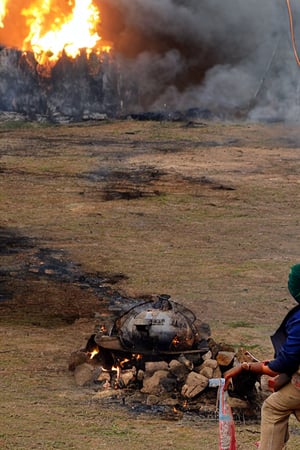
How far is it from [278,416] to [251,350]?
485 cm

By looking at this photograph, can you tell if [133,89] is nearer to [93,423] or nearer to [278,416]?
[93,423]

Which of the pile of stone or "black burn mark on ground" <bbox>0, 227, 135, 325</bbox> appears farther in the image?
"black burn mark on ground" <bbox>0, 227, 135, 325</bbox>

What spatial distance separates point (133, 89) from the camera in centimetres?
3791

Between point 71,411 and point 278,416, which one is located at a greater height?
point 278,416

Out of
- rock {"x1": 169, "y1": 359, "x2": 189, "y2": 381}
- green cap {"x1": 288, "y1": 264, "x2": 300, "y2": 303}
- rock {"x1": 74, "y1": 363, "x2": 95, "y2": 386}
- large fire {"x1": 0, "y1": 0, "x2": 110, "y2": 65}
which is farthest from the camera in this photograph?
large fire {"x1": 0, "y1": 0, "x2": 110, "y2": 65}

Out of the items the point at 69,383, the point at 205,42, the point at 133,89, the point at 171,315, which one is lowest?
the point at 69,383

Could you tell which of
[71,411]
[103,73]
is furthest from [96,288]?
[103,73]

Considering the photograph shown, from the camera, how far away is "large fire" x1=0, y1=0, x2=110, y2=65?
37188 mm

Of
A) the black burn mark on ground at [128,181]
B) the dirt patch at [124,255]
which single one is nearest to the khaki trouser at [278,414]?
the dirt patch at [124,255]

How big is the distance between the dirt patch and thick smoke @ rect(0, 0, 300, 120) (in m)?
8.37

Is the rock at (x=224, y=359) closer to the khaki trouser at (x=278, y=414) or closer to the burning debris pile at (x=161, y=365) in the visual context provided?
the burning debris pile at (x=161, y=365)

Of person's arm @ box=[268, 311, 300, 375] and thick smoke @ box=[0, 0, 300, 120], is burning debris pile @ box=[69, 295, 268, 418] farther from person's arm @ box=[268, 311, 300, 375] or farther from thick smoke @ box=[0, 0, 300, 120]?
thick smoke @ box=[0, 0, 300, 120]

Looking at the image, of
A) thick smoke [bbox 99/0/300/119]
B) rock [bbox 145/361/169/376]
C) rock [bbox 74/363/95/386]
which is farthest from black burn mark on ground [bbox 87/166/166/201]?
thick smoke [bbox 99/0/300/119]

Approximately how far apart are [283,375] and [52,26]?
34977 millimetres
